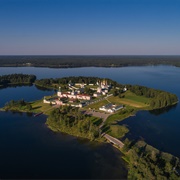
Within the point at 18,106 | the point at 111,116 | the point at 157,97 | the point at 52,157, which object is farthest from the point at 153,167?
the point at 18,106

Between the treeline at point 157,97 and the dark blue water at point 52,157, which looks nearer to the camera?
the dark blue water at point 52,157

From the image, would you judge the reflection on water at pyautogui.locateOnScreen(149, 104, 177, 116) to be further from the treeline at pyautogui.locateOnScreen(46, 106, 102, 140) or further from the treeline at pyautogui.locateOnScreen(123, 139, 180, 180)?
the treeline at pyautogui.locateOnScreen(123, 139, 180, 180)

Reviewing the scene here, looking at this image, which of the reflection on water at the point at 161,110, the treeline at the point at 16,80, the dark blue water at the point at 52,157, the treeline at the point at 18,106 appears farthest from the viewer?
the treeline at the point at 16,80

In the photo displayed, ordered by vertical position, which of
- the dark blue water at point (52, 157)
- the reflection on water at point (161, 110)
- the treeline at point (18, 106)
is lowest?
the dark blue water at point (52, 157)

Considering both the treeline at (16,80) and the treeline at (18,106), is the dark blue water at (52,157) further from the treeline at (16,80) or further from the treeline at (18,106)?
the treeline at (16,80)

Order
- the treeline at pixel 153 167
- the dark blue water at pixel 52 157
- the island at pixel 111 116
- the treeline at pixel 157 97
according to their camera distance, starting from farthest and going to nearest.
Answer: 1. the treeline at pixel 157 97
2. the dark blue water at pixel 52 157
3. the island at pixel 111 116
4. the treeline at pixel 153 167

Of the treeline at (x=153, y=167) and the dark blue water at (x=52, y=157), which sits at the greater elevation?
the treeline at (x=153, y=167)

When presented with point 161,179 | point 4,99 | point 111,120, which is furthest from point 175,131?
point 4,99

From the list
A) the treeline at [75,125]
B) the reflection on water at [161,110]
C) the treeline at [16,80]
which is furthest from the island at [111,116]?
the treeline at [16,80]

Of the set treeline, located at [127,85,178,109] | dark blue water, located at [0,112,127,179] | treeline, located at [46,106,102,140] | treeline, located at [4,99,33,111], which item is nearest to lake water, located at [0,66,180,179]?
dark blue water, located at [0,112,127,179]

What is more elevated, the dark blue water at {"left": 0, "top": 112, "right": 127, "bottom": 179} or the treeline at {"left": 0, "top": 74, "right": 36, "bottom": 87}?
the treeline at {"left": 0, "top": 74, "right": 36, "bottom": 87}
